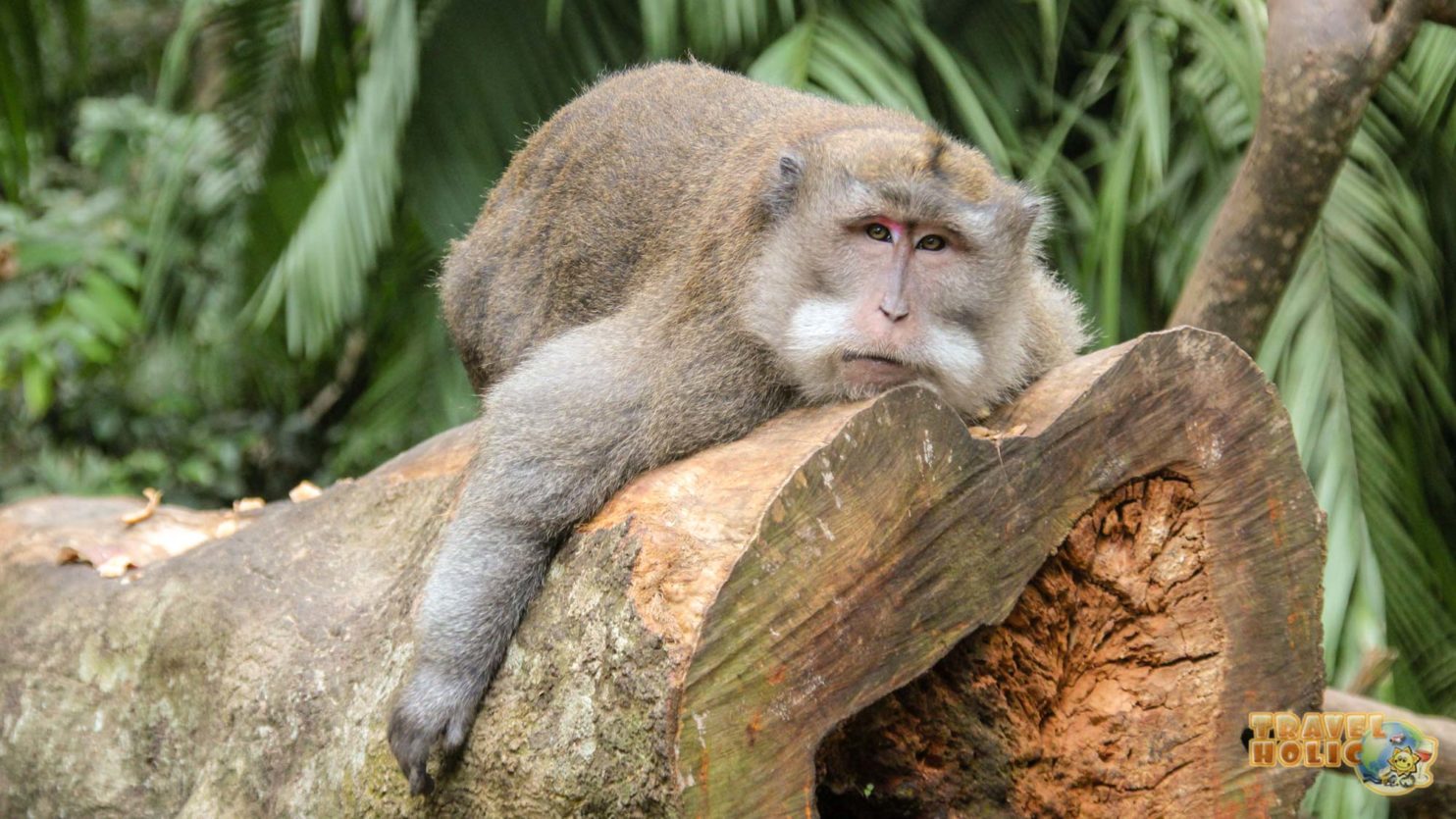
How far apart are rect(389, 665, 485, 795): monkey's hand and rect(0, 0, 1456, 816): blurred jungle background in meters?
2.68

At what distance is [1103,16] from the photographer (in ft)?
23.2

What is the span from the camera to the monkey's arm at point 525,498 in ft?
10.00

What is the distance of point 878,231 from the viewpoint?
334 cm

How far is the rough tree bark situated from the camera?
4.01 meters

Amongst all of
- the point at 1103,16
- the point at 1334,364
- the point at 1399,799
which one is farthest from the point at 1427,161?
the point at 1399,799

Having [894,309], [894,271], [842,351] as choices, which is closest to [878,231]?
[894,271]

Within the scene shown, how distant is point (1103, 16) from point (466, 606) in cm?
520

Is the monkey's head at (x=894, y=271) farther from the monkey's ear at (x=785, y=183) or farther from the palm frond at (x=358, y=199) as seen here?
the palm frond at (x=358, y=199)

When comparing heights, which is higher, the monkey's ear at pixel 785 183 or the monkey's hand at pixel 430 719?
the monkey's ear at pixel 785 183

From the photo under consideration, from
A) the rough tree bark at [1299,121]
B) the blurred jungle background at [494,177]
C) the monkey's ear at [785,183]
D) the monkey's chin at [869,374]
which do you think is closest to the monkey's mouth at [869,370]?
the monkey's chin at [869,374]

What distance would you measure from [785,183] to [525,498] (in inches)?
38.9

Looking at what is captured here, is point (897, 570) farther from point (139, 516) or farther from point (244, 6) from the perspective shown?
point (244, 6)

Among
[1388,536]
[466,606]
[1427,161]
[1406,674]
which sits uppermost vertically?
[466,606]

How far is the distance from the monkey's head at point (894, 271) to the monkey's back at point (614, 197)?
22cm
